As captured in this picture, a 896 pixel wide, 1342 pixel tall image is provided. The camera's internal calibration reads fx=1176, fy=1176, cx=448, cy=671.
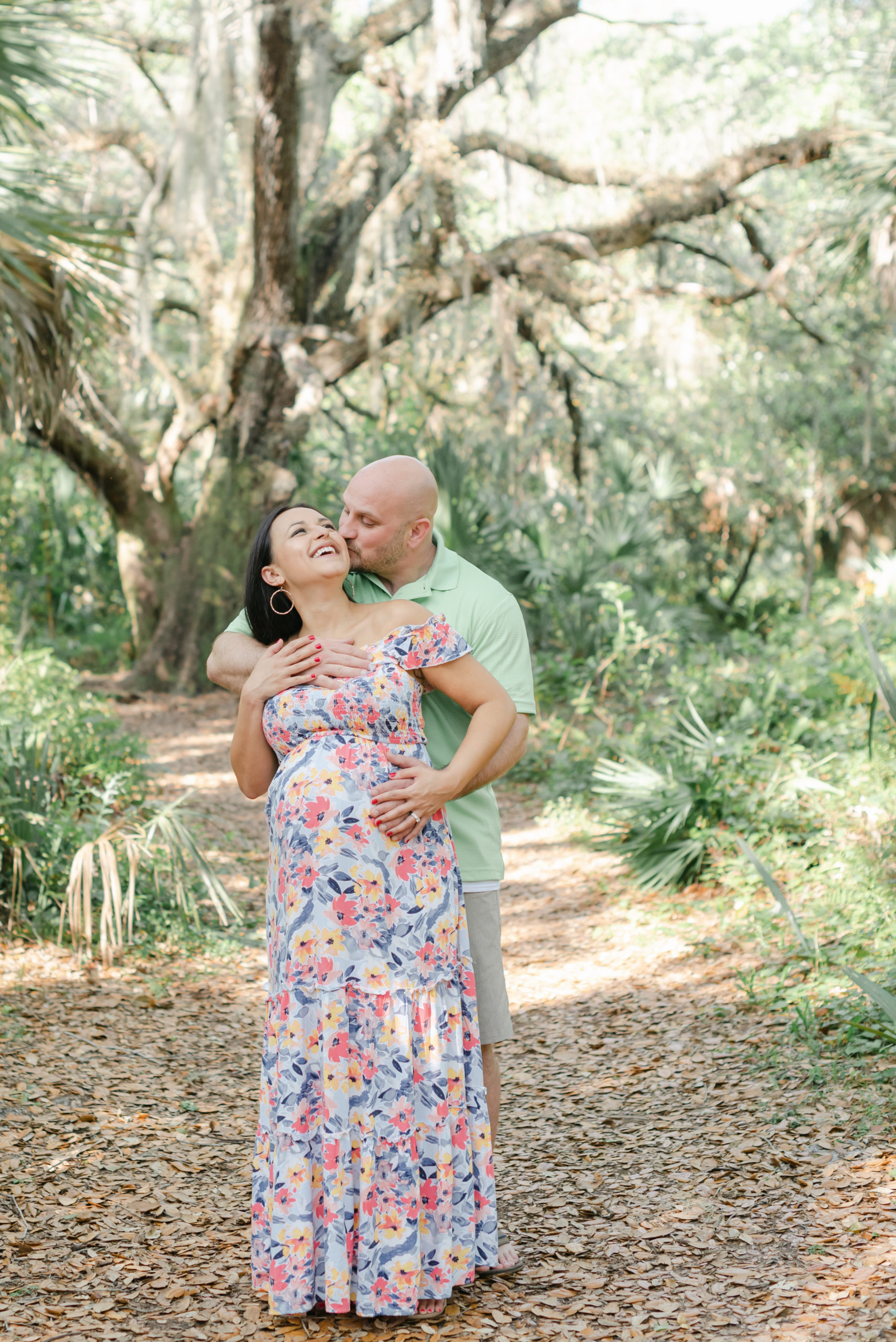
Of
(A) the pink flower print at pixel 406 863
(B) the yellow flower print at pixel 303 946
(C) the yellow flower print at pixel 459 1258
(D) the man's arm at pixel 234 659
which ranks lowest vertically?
(C) the yellow flower print at pixel 459 1258

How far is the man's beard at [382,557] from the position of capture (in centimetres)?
276

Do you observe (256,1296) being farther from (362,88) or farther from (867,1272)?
(362,88)

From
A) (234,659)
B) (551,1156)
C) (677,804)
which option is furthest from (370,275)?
(551,1156)

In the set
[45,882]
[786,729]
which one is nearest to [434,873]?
[45,882]

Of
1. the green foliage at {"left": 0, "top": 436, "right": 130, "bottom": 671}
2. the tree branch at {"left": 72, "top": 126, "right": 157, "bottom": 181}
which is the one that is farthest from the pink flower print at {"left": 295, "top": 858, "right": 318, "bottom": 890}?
the tree branch at {"left": 72, "top": 126, "right": 157, "bottom": 181}

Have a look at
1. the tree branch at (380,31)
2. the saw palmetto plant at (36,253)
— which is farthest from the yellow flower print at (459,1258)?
the tree branch at (380,31)

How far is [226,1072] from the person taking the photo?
412 cm

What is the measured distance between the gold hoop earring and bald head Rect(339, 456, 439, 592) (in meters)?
0.17

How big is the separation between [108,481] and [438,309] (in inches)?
141

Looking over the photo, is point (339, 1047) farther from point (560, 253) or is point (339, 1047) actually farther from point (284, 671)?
point (560, 253)

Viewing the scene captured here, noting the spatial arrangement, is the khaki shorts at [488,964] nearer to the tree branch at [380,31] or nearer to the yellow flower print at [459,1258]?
the yellow flower print at [459,1258]

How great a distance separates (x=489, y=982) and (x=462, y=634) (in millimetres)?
834

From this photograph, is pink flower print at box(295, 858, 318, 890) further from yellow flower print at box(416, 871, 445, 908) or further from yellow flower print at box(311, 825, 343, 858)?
yellow flower print at box(416, 871, 445, 908)

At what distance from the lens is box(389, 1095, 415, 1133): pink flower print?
2.45 m
